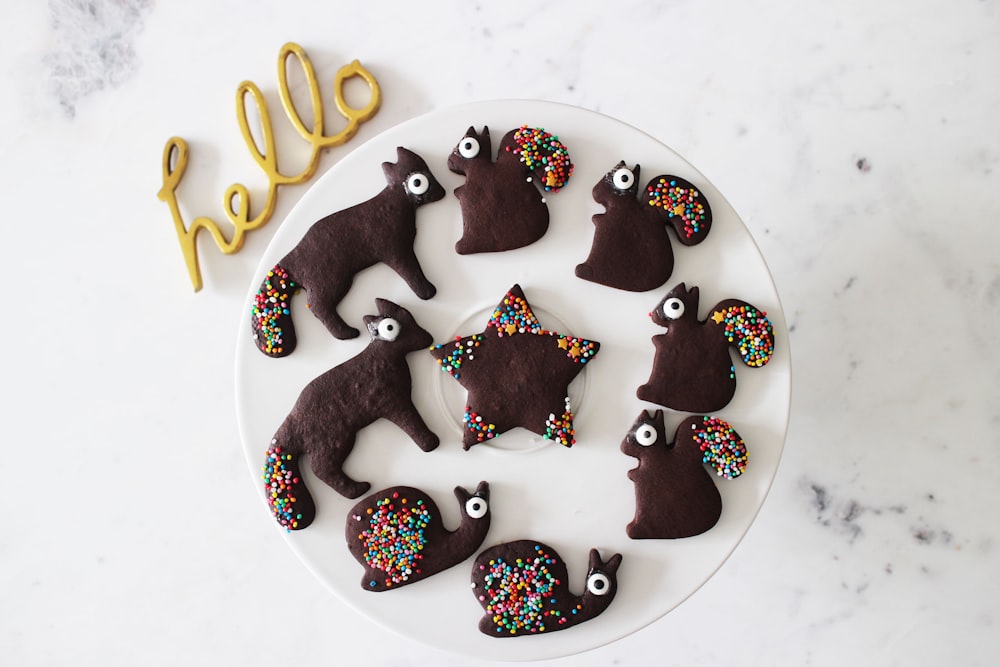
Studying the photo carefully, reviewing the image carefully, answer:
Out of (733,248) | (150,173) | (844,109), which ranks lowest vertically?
(733,248)

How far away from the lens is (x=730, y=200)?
6.34 ft

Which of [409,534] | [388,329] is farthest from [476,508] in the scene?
[388,329]

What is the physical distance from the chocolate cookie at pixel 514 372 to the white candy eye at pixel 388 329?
0.08m

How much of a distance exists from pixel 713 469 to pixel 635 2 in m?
1.21

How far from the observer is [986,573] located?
193 centimetres

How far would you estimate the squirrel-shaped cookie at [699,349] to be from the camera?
4.57 feet

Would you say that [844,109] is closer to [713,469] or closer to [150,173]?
[713,469]

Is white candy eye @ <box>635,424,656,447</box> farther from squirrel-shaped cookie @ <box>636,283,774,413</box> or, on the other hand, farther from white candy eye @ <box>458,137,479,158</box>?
white candy eye @ <box>458,137,479,158</box>

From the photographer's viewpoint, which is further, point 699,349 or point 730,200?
point 730,200

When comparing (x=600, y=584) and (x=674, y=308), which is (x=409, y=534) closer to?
(x=600, y=584)

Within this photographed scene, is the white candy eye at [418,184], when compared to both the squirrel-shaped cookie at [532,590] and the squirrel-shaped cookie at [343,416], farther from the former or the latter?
the squirrel-shaped cookie at [532,590]

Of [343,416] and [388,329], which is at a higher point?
[388,329]

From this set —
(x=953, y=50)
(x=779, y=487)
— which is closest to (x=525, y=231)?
(x=779, y=487)

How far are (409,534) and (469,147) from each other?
711 millimetres
